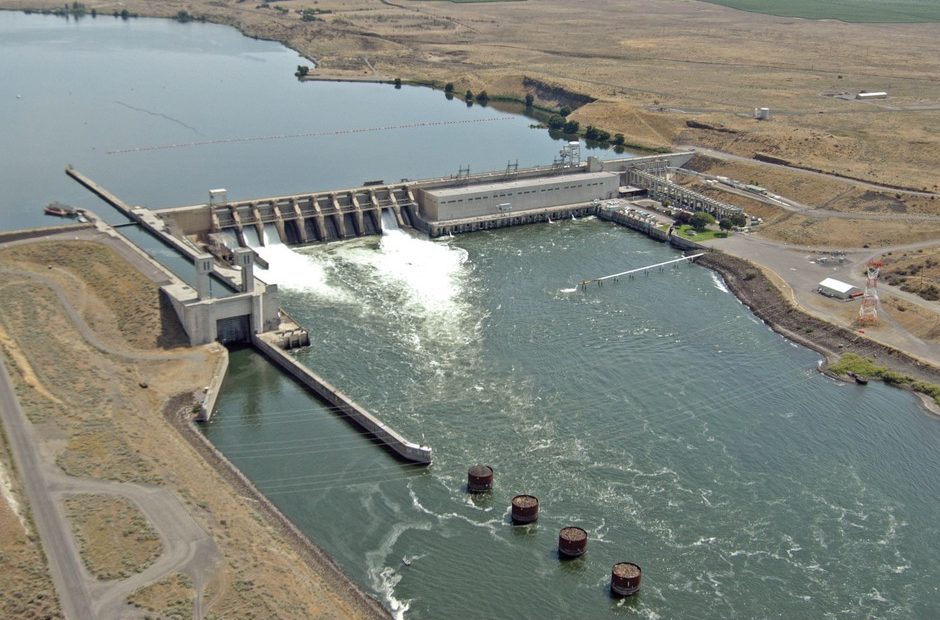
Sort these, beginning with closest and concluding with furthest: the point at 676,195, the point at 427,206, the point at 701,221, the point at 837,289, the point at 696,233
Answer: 1. the point at 837,289
2. the point at 696,233
3. the point at 701,221
4. the point at 427,206
5. the point at 676,195

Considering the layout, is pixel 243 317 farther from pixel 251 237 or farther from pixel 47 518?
pixel 47 518

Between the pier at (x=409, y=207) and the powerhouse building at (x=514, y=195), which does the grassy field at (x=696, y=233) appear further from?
the powerhouse building at (x=514, y=195)

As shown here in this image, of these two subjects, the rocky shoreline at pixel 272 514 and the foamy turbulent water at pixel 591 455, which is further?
the foamy turbulent water at pixel 591 455

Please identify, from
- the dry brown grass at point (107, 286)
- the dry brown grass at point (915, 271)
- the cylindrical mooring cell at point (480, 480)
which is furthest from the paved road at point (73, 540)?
the dry brown grass at point (915, 271)

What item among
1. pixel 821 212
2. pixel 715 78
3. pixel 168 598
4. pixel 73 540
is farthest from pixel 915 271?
pixel 715 78

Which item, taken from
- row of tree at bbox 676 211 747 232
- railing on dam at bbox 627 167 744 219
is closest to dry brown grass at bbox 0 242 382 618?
row of tree at bbox 676 211 747 232

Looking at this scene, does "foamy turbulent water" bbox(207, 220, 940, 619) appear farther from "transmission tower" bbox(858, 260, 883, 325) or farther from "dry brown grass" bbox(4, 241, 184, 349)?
"dry brown grass" bbox(4, 241, 184, 349)

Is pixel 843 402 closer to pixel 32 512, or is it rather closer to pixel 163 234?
pixel 32 512
